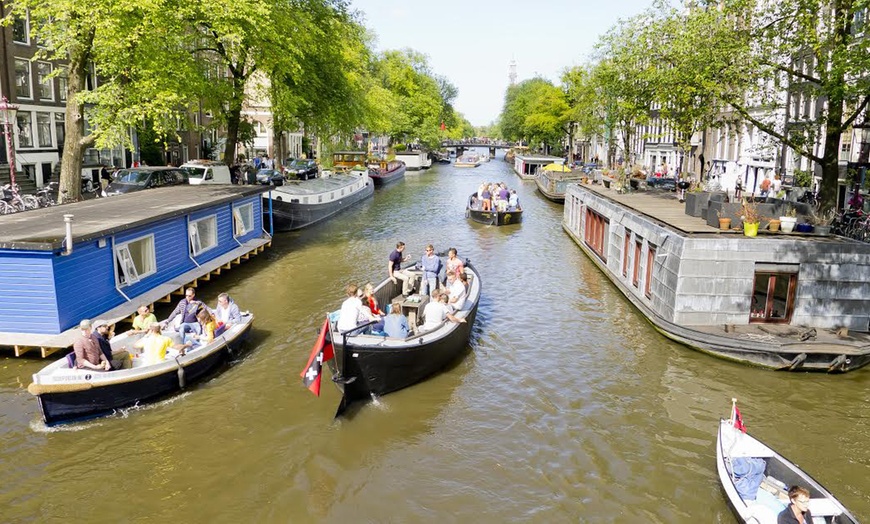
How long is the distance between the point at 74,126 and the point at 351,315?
649 inches

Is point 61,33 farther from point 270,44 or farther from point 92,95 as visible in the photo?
point 270,44

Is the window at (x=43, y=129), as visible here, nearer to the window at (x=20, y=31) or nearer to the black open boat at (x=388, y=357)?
the window at (x=20, y=31)

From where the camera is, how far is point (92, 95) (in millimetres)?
22781

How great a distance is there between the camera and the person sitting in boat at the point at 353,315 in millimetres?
13852

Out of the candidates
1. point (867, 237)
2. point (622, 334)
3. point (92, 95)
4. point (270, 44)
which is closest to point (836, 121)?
point (867, 237)

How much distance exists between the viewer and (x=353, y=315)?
13898mm

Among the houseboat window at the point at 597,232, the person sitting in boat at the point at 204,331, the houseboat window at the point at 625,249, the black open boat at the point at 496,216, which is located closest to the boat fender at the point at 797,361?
the houseboat window at the point at 625,249

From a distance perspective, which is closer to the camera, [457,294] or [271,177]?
[457,294]

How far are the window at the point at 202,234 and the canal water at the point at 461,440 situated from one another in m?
4.80

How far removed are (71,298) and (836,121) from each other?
2146 cm

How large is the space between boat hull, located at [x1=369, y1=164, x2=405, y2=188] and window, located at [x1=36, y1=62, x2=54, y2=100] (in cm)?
2799

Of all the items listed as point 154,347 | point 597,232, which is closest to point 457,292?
point 154,347

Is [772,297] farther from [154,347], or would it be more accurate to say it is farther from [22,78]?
[22,78]

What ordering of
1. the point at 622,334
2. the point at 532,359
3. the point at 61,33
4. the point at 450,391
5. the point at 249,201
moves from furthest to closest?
the point at 249,201 → the point at 61,33 → the point at 622,334 → the point at 532,359 → the point at 450,391
